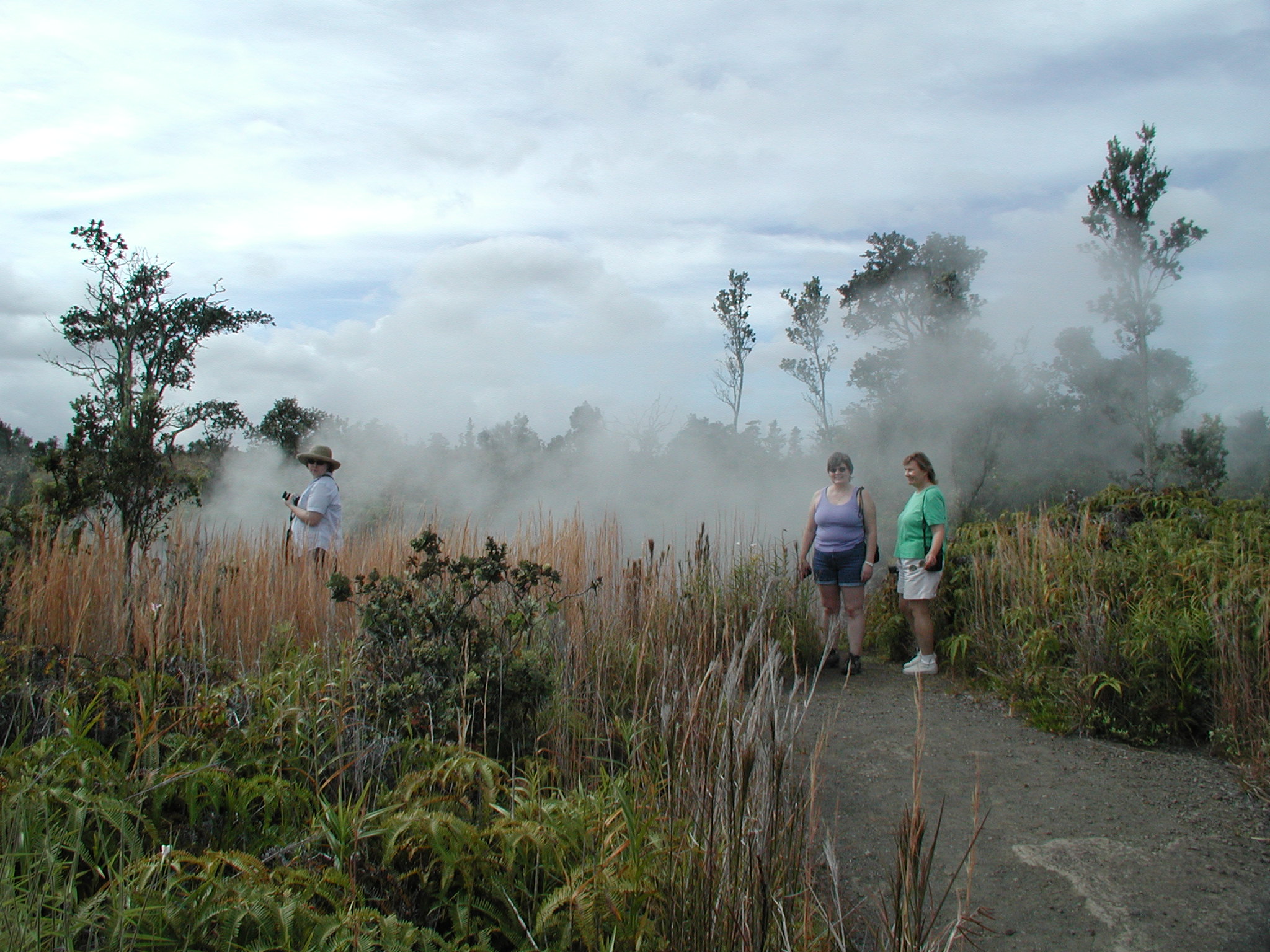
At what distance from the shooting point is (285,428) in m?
15.0

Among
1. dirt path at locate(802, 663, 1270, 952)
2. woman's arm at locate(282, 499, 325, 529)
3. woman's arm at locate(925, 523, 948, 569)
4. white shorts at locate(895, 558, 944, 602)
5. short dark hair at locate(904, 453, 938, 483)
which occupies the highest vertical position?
short dark hair at locate(904, 453, 938, 483)

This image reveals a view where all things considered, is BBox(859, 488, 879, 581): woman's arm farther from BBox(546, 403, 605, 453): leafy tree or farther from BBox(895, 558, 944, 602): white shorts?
BBox(546, 403, 605, 453): leafy tree

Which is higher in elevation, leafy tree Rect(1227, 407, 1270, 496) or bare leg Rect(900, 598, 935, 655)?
leafy tree Rect(1227, 407, 1270, 496)

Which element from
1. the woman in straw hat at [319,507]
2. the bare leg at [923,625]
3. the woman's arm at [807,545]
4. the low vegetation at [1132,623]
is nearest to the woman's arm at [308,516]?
the woman in straw hat at [319,507]

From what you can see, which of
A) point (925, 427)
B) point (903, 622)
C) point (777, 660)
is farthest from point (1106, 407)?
point (777, 660)

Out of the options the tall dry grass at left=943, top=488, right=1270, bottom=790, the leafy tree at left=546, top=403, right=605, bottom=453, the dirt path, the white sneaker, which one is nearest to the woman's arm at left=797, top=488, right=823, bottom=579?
the white sneaker

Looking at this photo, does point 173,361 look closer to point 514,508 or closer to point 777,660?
point 514,508

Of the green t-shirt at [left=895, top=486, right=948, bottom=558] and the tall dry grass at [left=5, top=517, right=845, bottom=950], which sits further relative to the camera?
the green t-shirt at [left=895, top=486, right=948, bottom=558]

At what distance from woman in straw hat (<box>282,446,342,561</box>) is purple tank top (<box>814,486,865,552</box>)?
3399mm

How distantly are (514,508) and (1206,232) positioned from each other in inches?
679

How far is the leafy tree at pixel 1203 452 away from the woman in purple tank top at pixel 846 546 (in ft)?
45.7

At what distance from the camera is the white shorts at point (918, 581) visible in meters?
5.38

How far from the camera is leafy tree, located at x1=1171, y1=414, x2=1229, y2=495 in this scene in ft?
53.0

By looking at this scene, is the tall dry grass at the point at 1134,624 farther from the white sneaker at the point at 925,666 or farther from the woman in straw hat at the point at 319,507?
the woman in straw hat at the point at 319,507
